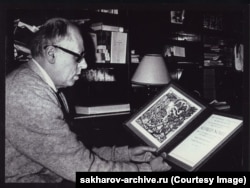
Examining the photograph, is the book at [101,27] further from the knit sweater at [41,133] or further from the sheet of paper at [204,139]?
the sheet of paper at [204,139]

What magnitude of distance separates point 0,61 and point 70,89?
2.36 feet

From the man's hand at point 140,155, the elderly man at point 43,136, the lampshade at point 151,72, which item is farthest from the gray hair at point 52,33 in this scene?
the lampshade at point 151,72

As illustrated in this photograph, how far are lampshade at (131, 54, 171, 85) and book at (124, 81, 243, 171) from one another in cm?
83

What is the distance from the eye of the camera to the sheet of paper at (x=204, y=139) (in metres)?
1.06

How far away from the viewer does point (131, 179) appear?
1343 mm

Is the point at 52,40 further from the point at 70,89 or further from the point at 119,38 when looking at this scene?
the point at 119,38

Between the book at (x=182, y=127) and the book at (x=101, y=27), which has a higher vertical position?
the book at (x=101, y=27)

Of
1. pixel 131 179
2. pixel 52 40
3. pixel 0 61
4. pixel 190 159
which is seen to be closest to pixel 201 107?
pixel 190 159

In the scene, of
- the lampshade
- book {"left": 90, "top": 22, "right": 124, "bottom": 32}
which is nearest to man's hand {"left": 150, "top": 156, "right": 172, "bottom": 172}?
the lampshade

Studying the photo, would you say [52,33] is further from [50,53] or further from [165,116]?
[165,116]

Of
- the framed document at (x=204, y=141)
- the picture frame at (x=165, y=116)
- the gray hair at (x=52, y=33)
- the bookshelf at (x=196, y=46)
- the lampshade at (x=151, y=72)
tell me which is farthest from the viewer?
the bookshelf at (x=196, y=46)

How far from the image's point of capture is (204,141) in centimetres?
109

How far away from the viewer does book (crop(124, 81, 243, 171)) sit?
3.51ft

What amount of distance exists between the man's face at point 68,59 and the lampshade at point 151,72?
84cm
